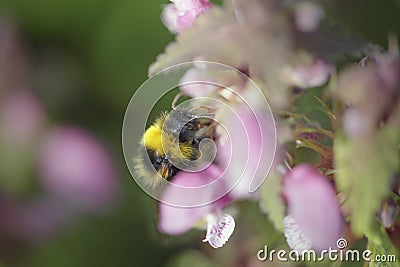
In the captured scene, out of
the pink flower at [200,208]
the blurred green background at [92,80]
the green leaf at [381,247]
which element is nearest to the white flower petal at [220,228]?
the pink flower at [200,208]

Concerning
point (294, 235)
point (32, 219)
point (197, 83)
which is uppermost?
point (197, 83)

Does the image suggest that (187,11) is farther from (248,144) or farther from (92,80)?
(92,80)

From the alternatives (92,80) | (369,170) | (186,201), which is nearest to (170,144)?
(186,201)

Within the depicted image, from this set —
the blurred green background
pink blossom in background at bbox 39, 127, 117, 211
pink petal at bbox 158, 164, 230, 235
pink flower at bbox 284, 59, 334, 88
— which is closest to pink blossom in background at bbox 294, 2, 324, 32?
pink flower at bbox 284, 59, 334, 88

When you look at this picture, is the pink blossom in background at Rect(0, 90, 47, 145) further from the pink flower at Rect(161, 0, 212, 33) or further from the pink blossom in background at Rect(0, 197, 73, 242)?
the pink flower at Rect(161, 0, 212, 33)

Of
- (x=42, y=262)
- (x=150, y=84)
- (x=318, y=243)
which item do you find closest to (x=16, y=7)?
(x=42, y=262)

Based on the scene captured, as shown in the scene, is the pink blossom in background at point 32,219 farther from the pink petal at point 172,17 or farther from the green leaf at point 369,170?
the green leaf at point 369,170
